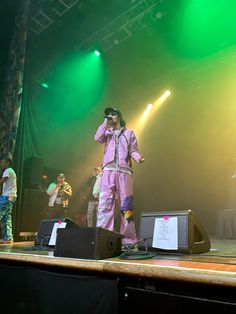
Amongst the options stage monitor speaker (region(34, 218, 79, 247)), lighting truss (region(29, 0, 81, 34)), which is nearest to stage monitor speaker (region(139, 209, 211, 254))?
stage monitor speaker (region(34, 218, 79, 247))

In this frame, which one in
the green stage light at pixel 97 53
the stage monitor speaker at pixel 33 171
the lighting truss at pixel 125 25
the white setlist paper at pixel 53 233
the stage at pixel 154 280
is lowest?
the stage at pixel 154 280

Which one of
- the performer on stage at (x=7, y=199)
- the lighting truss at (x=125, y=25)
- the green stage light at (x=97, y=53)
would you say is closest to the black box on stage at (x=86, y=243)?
the performer on stage at (x=7, y=199)

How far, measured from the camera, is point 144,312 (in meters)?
1.39

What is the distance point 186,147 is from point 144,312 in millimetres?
6641

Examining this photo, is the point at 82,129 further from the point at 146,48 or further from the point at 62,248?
the point at 62,248

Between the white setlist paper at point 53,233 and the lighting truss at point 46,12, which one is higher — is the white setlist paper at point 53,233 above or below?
below

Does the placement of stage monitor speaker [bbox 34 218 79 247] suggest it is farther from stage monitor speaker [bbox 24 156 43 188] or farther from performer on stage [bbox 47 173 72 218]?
performer on stage [bbox 47 173 72 218]

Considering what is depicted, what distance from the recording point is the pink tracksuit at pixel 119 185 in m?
2.75

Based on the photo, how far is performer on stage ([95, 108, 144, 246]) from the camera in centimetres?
276

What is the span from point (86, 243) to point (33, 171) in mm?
4866

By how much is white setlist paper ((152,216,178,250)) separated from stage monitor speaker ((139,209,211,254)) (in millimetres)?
19

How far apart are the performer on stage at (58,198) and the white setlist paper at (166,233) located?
490 centimetres

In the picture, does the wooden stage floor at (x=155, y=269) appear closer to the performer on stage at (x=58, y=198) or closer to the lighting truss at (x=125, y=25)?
the performer on stage at (x=58, y=198)

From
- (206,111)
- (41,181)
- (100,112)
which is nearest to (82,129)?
(100,112)
